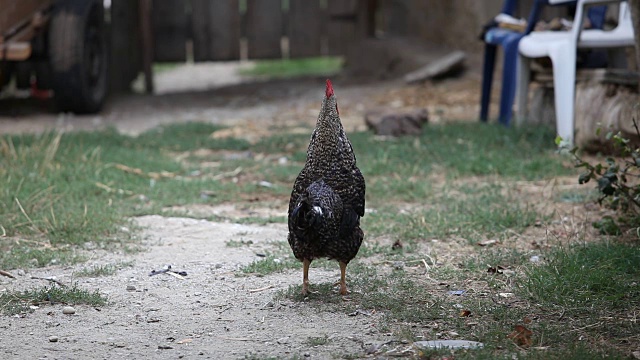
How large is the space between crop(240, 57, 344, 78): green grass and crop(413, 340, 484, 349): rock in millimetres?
10930

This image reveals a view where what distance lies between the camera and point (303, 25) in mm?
13898

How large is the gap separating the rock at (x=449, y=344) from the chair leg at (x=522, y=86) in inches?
202

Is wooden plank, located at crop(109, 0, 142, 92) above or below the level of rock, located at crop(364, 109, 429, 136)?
above

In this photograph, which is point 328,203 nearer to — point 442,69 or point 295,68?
point 442,69

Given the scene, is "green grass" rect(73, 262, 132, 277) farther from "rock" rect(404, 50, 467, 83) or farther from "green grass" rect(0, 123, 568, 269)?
"rock" rect(404, 50, 467, 83)

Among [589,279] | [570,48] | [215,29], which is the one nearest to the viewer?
[589,279]

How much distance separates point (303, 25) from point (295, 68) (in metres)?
2.02

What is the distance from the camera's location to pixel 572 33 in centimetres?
705

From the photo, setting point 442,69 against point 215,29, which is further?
point 215,29

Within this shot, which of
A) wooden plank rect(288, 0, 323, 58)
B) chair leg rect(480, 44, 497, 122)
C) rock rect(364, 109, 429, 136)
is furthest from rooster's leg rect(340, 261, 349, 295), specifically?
wooden plank rect(288, 0, 323, 58)

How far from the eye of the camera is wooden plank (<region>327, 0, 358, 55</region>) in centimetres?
1392

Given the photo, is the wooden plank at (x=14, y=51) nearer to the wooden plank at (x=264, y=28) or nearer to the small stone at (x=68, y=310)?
the wooden plank at (x=264, y=28)

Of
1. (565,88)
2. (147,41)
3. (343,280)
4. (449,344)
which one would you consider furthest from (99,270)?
(147,41)

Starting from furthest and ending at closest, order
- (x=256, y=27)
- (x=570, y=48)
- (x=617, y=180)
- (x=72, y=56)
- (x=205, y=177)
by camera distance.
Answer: (x=256, y=27)
(x=72, y=56)
(x=570, y=48)
(x=205, y=177)
(x=617, y=180)
